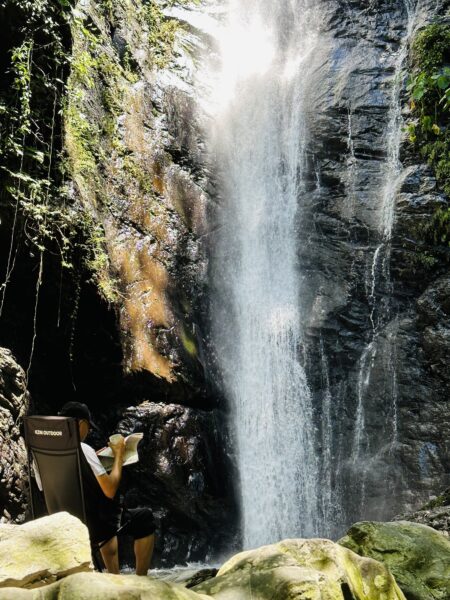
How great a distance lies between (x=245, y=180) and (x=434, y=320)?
15.4ft

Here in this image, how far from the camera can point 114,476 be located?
145 inches

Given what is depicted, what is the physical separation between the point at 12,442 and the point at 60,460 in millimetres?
2195

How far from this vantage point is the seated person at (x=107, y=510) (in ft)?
12.2

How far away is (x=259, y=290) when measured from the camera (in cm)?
1116

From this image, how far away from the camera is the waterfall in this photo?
9.34m

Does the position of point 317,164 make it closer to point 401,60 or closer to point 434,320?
point 401,60

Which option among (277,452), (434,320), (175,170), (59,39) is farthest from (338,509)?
(59,39)

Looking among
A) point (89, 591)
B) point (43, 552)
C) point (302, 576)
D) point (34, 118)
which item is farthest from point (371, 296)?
point (89, 591)

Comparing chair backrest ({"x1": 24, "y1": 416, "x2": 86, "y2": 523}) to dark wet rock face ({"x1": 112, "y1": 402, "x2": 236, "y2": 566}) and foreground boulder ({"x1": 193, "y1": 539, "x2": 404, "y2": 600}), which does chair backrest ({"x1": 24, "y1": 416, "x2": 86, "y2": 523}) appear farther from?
dark wet rock face ({"x1": 112, "y1": 402, "x2": 236, "y2": 566})

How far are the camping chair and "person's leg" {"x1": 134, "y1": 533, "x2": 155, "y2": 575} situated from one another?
0.82 feet

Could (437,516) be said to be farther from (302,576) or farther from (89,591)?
(89,591)

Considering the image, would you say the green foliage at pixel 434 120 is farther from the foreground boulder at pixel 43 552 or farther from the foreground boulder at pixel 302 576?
the foreground boulder at pixel 43 552

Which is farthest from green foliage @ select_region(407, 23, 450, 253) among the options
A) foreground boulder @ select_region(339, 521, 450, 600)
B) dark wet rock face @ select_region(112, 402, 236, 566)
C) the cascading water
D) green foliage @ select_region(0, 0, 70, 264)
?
foreground boulder @ select_region(339, 521, 450, 600)

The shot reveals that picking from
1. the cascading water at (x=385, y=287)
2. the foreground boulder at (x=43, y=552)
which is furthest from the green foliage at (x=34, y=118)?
the cascading water at (x=385, y=287)
